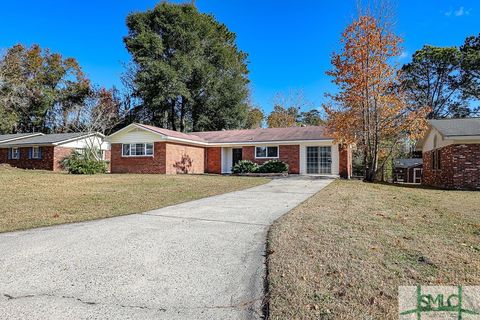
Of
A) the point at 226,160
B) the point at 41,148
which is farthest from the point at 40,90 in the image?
the point at 226,160

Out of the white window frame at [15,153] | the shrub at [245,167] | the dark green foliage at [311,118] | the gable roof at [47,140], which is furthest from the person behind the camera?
the dark green foliage at [311,118]

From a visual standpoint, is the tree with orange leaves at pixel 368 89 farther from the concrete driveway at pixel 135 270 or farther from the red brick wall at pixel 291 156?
the concrete driveway at pixel 135 270

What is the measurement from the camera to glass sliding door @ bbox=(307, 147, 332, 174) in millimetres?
20109

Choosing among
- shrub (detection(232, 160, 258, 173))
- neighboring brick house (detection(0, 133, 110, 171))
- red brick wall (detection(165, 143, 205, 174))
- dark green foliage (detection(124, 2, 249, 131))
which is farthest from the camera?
dark green foliage (detection(124, 2, 249, 131))

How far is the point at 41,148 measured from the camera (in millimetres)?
26766

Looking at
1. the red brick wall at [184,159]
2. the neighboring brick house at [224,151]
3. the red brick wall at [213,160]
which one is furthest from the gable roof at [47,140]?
the red brick wall at [213,160]

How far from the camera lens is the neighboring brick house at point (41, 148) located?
1027 inches

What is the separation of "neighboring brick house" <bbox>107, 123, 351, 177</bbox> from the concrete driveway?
14.8 m

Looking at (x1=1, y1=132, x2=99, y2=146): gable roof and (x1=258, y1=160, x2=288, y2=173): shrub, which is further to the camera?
(x1=1, y1=132, x2=99, y2=146): gable roof

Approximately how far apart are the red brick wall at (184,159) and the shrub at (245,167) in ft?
11.3

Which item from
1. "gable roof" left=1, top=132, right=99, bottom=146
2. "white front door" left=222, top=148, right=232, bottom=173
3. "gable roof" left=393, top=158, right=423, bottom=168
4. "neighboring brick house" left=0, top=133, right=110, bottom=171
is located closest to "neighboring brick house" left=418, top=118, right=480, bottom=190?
"white front door" left=222, top=148, right=232, bottom=173

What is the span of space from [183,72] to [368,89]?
21.3m

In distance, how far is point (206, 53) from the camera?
35000 millimetres

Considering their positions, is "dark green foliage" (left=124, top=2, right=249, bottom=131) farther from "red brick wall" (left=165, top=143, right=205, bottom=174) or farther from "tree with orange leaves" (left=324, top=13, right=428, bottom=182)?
"tree with orange leaves" (left=324, top=13, right=428, bottom=182)
